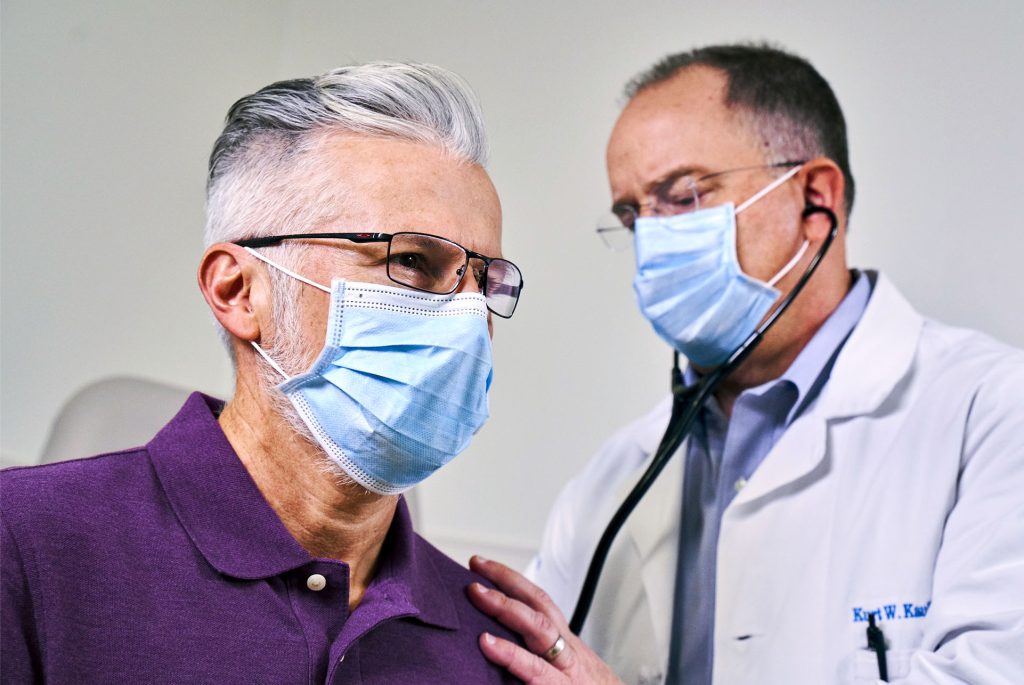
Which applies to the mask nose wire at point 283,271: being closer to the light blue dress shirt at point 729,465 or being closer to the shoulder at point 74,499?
the shoulder at point 74,499

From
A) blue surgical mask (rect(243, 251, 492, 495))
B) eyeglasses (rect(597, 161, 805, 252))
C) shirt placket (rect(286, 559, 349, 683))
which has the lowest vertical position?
shirt placket (rect(286, 559, 349, 683))

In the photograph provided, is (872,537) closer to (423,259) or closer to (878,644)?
(878,644)

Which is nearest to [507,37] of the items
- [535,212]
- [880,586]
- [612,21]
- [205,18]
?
[612,21]

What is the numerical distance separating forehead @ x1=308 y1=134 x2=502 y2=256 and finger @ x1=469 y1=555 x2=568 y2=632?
1.47 feet

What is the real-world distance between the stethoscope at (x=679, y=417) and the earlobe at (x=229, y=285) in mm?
692

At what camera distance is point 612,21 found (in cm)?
231

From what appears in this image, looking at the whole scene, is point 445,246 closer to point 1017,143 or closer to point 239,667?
point 239,667

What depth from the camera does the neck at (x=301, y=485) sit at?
42.3 inches

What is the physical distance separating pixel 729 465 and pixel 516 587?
1.79 ft

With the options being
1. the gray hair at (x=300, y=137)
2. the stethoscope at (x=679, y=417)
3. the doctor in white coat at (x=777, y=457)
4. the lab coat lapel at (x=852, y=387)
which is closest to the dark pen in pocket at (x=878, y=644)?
the doctor in white coat at (x=777, y=457)

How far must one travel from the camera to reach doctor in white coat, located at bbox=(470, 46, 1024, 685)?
53.4 inches

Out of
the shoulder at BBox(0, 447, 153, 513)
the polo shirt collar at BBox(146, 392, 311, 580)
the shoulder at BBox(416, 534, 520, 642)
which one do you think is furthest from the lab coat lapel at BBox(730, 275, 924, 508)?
the shoulder at BBox(0, 447, 153, 513)

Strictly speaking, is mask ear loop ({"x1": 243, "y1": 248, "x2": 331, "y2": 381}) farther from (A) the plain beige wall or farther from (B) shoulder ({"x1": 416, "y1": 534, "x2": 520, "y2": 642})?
Result: (A) the plain beige wall

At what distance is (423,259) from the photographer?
1.10 metres
